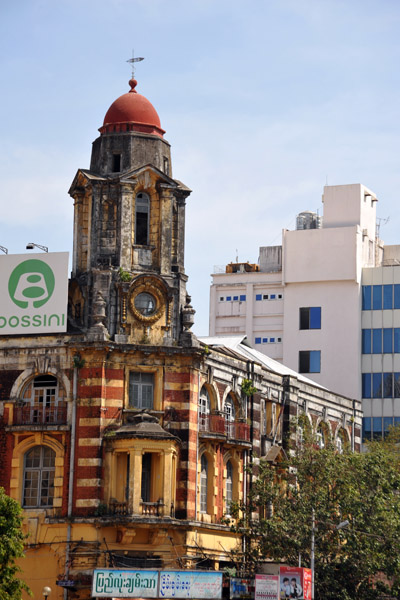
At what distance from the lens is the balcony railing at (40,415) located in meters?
71.6

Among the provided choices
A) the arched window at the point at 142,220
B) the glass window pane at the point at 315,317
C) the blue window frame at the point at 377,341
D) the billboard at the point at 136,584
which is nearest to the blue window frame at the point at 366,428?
the blue window frame at the point at 377,341

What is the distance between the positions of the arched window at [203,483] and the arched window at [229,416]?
2.99 meters

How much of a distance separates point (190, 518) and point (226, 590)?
13.9 feet

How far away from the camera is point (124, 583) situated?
210 ft

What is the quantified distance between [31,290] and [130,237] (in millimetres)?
6308

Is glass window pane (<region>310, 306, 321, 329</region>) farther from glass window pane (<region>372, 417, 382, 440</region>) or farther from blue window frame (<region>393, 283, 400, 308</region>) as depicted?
glass window pane (<region>372, 417, 382, 440</region>)

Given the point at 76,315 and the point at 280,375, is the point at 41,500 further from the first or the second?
the point at 280,375

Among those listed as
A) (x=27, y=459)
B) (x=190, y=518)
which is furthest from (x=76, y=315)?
(x=190, y=518)

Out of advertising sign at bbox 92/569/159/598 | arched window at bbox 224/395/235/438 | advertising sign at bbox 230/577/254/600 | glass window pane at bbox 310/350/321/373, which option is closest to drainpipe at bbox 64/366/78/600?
advertising sign at bbox 92/569/159/598

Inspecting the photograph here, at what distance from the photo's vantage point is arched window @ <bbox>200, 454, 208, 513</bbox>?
74.5 metres

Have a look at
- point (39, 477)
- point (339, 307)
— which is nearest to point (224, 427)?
point (39, 477)

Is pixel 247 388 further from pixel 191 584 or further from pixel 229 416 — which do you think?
pixel 191 584

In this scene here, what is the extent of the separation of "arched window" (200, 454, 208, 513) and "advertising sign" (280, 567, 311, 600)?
397 inches

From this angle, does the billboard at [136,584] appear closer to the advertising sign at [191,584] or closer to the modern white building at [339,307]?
the advertising sign at [191,584]
